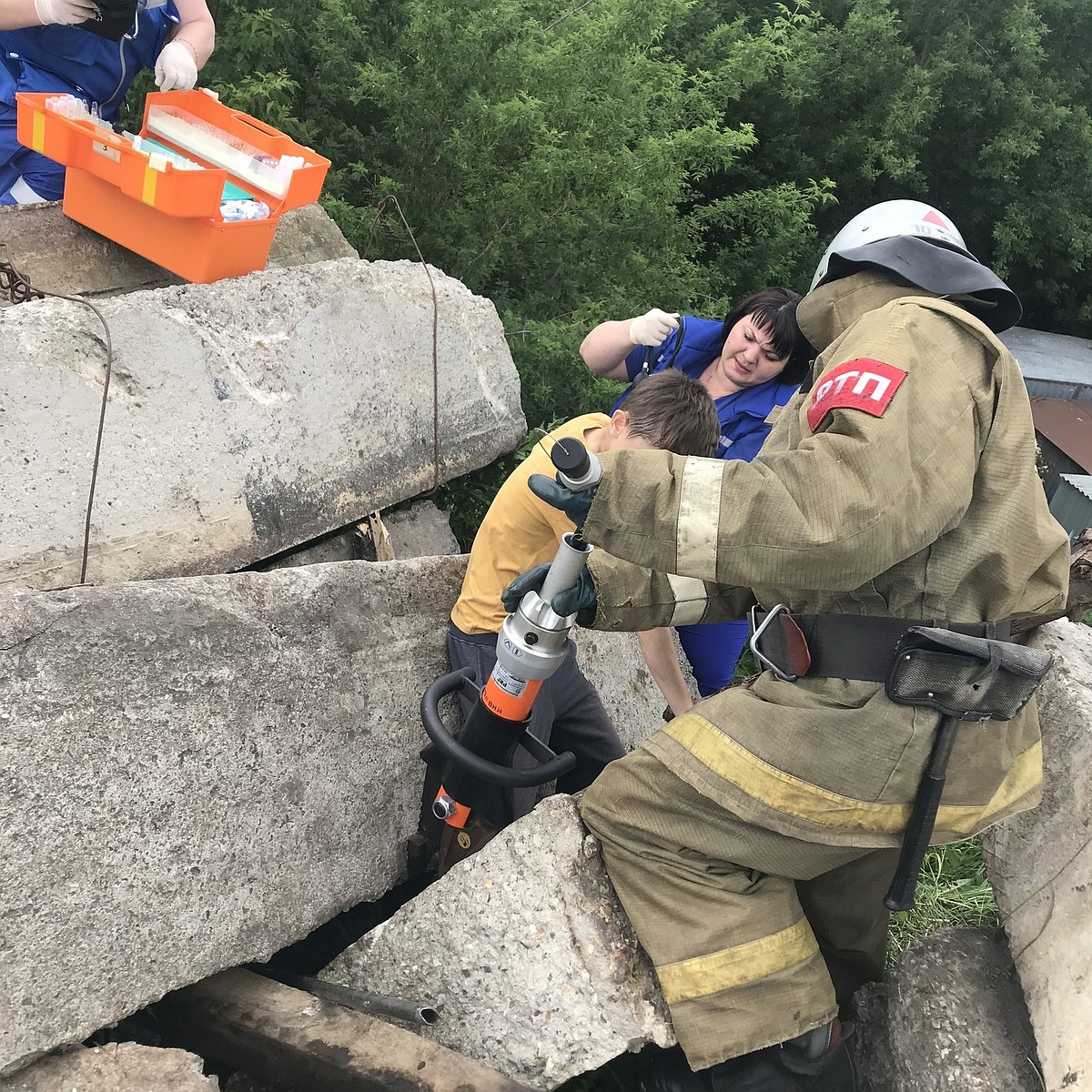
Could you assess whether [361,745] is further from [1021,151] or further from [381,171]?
[1021,151]

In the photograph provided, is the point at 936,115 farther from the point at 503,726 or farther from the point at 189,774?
the point at 189,774

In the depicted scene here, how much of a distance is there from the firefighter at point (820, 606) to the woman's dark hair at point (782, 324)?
73 cm

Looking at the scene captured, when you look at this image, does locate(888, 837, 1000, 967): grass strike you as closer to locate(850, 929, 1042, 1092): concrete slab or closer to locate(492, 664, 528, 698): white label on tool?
locate(850, 929, 1042, 1092): concrete slab

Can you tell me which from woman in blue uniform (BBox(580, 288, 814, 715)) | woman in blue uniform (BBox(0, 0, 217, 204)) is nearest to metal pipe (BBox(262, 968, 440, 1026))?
woman in blue uniform (BBox(580, 288, 814, 715))

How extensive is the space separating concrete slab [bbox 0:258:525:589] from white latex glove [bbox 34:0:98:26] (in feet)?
3.22

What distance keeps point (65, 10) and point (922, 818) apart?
3.27 meters

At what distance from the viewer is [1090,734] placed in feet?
7.22

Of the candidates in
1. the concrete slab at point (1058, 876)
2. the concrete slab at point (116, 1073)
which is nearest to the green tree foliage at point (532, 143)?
the concrete slab at point (1058, 876)

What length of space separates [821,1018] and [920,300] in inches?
55.4

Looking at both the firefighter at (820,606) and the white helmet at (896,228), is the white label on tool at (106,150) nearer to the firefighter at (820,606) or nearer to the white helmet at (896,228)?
the firefighter at (820,606)

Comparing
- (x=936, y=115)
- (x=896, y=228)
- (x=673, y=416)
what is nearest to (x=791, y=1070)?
(x=673, y=416)

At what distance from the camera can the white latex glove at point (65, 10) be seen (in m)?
2.98

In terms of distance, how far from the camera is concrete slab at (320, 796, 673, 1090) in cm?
202

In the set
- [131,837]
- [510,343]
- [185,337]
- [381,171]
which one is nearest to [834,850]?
[131,837]
